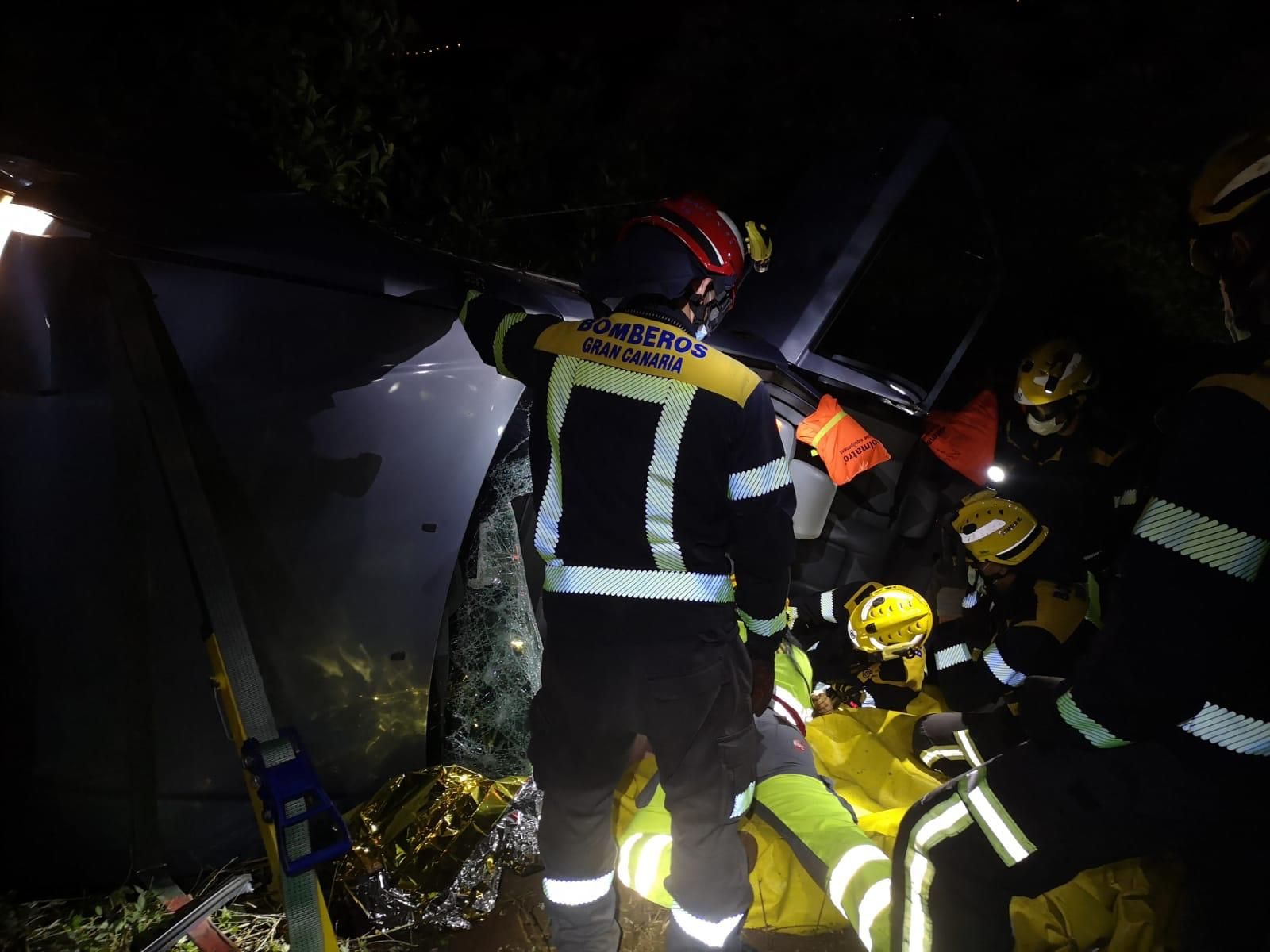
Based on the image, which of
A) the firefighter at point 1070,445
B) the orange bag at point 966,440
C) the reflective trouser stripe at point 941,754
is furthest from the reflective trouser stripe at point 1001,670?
the orange bag at point 966,440

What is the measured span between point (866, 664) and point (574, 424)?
2.60m

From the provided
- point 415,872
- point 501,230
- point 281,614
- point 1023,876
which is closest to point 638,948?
point 415,872

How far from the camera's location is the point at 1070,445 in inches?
189

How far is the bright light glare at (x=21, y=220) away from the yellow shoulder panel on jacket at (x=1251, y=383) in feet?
8.90

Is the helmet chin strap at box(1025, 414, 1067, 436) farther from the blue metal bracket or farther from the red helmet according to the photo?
the blue metal bracket

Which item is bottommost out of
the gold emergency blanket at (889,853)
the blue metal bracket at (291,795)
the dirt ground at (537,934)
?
the dirt ground at (537,934)

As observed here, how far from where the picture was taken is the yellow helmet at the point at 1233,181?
1.55 metres

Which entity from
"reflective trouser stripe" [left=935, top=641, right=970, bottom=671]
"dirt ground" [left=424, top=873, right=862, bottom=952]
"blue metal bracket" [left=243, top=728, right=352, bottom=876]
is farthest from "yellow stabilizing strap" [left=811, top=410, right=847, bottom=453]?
"blue metal bracket" [left=243, top=728, right=352, bottom=876]

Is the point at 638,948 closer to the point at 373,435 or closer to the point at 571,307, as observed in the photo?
the point at 373,435

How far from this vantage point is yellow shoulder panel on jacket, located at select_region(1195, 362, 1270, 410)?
4.54 ft

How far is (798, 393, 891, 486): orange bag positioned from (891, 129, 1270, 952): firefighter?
2.29 meters

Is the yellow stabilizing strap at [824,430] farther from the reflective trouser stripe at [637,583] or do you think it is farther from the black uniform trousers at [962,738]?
the reflective trouser stripe at [637,583]

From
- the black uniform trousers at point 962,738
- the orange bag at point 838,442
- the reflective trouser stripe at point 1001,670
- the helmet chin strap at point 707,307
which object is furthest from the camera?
the orange bag at point 838,442

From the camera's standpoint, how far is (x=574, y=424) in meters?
2.02
